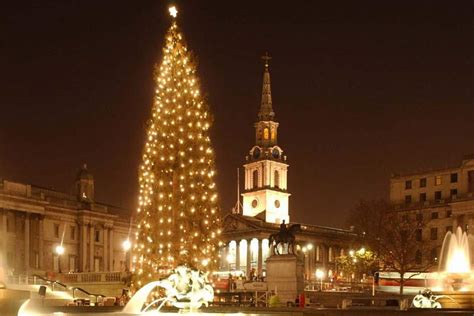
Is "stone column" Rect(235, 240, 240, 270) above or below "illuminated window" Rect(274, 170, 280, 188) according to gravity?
below

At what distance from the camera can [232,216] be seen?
427 ft

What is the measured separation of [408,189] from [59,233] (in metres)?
47.5

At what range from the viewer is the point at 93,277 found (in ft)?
226

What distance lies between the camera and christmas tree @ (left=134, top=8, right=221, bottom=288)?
38.8 meters

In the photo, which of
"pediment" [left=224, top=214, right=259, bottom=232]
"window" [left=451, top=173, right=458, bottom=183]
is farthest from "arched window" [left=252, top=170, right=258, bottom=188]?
"window" [left=451, top=173, right=458, bottom=183]

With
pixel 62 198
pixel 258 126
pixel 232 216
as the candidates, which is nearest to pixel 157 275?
pixel 62 198

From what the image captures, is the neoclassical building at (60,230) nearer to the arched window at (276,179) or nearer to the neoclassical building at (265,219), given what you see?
the neoclassical building at (265,219)

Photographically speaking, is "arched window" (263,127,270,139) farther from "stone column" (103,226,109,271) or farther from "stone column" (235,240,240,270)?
"stone column" (103,226,109,271)

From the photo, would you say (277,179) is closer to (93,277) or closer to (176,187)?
(93,277)

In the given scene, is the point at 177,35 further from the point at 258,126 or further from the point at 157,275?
the point at 258,126

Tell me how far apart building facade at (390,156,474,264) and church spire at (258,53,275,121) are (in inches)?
1429

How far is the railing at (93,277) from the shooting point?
66.8 metres

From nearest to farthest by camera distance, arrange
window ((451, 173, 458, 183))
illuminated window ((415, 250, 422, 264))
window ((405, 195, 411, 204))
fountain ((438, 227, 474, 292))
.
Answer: fountain ((438, 227, 474, 292)) < illuminated window ((415, 250, 422, 264)) < window ((451, 173, 458, 183)) < window ((405, 195, 411, 204))

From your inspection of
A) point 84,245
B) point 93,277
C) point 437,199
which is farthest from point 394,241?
point 84,245
